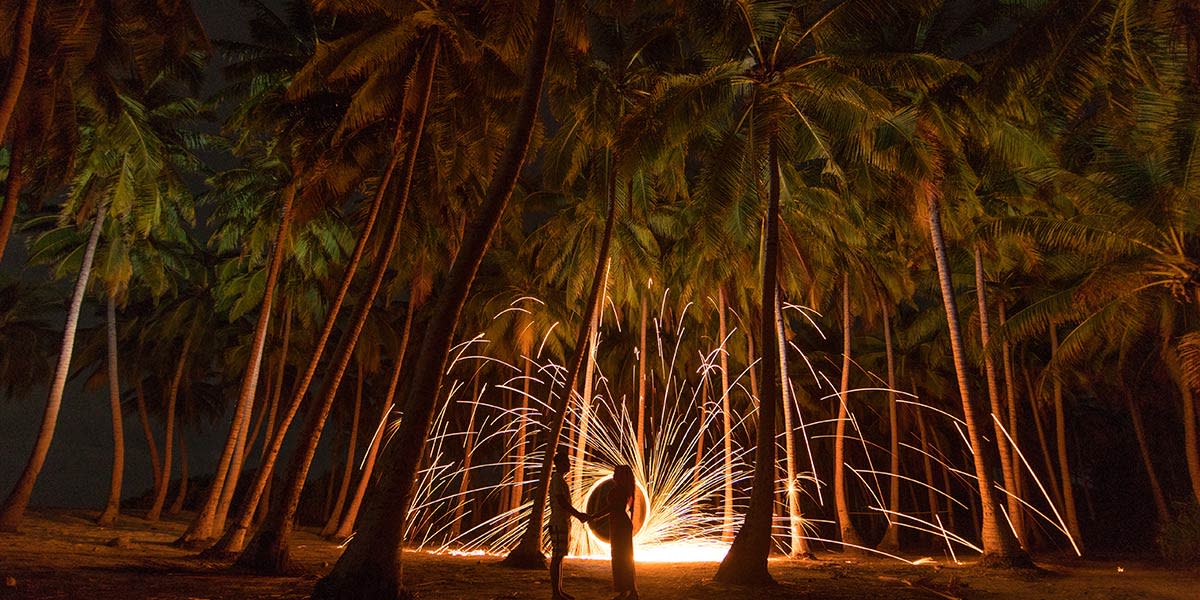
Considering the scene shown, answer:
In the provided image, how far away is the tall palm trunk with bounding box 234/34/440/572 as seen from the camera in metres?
10.9

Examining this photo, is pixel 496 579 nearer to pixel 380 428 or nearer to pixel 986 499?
pixel 380 428

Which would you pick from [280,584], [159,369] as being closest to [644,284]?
[280,584]

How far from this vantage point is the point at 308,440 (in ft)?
39.1

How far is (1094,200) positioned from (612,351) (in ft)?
68.5

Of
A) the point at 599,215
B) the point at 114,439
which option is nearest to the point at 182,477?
the point at 114,439

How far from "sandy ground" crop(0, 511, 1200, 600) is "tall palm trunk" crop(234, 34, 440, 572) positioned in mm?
392

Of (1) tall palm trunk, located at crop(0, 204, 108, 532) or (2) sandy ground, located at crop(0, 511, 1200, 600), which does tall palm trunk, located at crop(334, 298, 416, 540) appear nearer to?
(2) sandy ground, located at crop(0, 511, 1200, 600)

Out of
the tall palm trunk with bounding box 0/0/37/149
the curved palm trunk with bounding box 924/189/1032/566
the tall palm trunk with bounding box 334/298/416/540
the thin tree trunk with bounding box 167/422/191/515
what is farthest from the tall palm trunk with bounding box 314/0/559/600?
the thin tree trunk with bounding box 167/422/191/515

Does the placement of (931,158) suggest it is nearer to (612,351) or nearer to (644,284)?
(644,284)

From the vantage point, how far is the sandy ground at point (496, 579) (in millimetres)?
8992

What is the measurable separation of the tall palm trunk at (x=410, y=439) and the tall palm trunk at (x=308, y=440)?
3704 mm

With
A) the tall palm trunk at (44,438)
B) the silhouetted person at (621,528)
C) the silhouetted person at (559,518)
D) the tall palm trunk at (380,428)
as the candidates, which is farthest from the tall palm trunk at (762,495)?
the tall palm trunk at (44,438)

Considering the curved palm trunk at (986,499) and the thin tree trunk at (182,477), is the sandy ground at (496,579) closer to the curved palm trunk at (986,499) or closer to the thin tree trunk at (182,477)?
the curved palm trunk at (986,499)

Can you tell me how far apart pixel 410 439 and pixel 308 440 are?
4624mm
